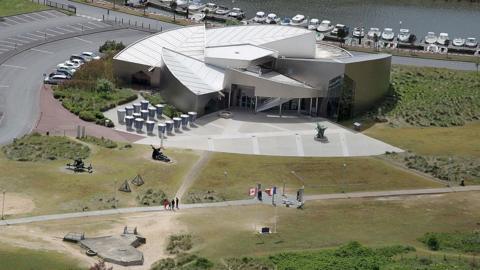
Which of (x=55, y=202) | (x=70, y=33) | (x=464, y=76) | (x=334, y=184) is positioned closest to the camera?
(x=55, y=202)

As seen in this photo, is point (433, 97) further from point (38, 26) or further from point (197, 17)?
point (38, 26)

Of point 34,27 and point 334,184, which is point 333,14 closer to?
point 34,27

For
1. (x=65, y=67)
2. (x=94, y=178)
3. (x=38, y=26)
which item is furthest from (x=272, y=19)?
(x=94, y=178)

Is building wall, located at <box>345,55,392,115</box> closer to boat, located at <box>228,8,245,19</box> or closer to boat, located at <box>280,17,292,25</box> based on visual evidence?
boat, located at <box>280,17,292,25</box>

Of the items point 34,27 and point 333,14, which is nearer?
point 34,27

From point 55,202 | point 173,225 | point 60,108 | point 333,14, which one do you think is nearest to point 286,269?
point 173,225

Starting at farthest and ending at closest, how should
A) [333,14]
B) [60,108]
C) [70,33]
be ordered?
[333,14]
[70,33]
[60,108]

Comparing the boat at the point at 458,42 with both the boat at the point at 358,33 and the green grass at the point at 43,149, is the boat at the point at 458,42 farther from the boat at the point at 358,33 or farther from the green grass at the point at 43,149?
the green grass at the point at 43,149
